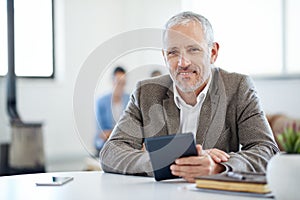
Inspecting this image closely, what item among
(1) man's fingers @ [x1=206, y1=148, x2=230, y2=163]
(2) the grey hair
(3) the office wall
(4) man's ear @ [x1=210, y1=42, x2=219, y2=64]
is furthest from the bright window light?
(1) man's fingers @ [x1=206, y1=148, x2=230, y2=163]

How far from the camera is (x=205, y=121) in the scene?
6.77 feet

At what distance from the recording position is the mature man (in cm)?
198

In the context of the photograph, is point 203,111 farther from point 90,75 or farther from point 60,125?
point 60,125

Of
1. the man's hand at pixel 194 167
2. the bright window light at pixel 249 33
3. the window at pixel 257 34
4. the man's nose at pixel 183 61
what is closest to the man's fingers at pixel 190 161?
the man's hand at pixel 194 167

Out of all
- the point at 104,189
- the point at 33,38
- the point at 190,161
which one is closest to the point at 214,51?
the point at 190,161

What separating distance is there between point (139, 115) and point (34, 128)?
389 centimetres

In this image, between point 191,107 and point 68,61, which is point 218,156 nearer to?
point 191,107

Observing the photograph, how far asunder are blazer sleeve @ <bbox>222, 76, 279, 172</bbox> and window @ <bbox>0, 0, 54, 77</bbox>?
497cm

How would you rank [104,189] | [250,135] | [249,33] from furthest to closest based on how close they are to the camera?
[249,33] < [250,135] < [104,189]

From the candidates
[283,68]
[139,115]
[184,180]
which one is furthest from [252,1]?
[184,180]

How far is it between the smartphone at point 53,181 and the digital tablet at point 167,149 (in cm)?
30

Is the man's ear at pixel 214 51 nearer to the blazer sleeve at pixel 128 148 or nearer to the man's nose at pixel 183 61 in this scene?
the man's nose at pixel 183 61

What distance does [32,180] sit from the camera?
1847mm

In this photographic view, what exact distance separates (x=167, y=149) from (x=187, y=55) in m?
0.50
